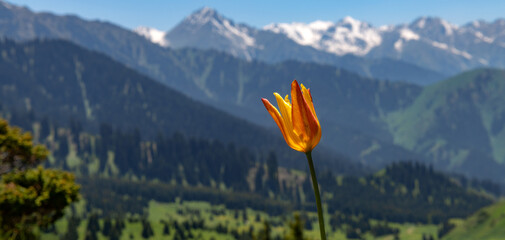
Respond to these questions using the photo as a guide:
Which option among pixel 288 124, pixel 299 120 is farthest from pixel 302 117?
pixel 288 124

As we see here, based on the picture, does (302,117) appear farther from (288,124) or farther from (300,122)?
(288,124)

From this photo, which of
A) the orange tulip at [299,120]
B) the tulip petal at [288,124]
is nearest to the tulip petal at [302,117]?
the orange tulip at [299,120]

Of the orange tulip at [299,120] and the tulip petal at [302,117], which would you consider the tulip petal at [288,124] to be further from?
the tulip petal at [302,117]

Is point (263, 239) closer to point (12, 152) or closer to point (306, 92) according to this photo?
point (306, 92)

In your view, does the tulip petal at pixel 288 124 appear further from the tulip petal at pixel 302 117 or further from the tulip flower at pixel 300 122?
the tulip petal at pixel 302 117

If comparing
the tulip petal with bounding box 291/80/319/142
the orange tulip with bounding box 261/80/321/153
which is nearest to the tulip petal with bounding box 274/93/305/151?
the orange tulip with bounding box 261/80/321/153

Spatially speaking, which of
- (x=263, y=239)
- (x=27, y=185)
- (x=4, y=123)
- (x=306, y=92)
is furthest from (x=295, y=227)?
(x=4, y=123)

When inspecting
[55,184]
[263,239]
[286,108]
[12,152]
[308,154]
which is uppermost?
[12,152]

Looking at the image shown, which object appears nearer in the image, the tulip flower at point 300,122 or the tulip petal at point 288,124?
the tulip flower at point 300,122
